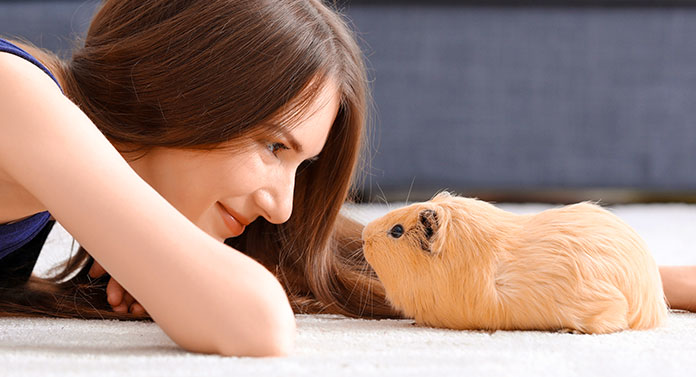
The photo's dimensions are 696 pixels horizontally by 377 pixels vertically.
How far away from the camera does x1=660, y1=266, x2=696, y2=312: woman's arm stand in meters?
0.83

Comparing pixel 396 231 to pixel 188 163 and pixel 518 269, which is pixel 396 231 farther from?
pixel 188 163

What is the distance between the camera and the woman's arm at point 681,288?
2.73 ft

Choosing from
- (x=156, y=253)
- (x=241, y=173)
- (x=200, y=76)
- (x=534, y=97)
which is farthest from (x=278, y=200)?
(x=534, y=97)

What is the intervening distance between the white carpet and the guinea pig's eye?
0.09 m

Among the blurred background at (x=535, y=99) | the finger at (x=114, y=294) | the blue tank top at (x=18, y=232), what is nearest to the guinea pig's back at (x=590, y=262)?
the finger at (x=114, y=294)

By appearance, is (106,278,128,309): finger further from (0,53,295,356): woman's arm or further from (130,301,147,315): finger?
(0,53,295,356): woman's arm

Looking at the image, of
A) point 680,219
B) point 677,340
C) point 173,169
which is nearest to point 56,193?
point 173,169

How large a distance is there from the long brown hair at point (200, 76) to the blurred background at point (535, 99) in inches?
36.5

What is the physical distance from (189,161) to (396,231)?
297 mm

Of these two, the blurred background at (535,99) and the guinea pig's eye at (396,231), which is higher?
the guinea pig's eye at (396,231)

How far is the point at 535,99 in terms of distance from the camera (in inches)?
72.4

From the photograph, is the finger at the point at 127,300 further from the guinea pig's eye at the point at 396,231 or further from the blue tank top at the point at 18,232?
the guinea pig's eye at the point at 396,231

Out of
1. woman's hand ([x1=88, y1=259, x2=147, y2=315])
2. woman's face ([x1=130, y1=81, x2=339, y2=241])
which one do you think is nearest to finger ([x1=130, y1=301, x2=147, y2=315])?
woman's hand ([x1=88, y1=259, x2=147, y2=315])

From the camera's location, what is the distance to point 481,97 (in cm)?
184
